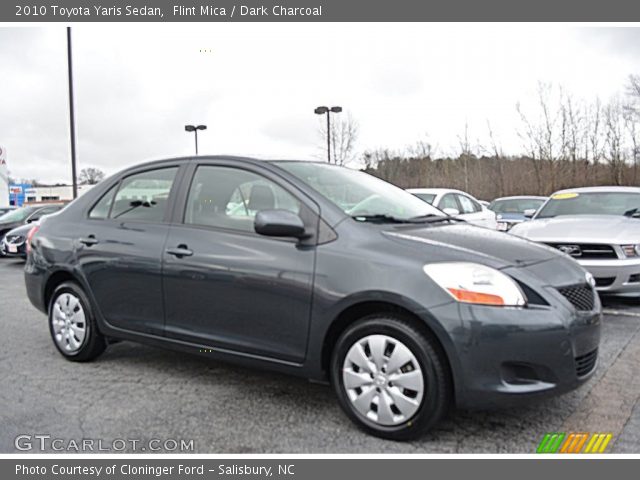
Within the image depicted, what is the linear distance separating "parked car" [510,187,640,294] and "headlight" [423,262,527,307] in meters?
3.81

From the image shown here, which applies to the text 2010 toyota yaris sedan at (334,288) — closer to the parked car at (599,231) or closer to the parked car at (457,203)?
the parked car at (599,231)

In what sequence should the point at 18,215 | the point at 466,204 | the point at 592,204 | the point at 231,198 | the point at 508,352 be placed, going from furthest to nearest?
the point at 18,215 → the point at 466,204 → the point at 592,204 → the point at 231,198 → the point at 508,352

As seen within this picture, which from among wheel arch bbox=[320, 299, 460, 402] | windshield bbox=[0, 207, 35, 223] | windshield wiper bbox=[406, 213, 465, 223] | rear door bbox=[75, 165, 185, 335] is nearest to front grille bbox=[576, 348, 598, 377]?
wheel arch bbox=[320, 299, 460, 402]

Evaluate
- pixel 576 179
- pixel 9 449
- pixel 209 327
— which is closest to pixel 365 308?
pixel 209 327

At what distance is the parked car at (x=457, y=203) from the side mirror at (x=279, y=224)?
6.91 m

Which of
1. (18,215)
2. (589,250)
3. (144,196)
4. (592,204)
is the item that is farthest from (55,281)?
(18,215)

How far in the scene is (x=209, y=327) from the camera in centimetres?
381

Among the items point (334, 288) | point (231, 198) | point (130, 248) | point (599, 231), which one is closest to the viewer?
point (334, 288)

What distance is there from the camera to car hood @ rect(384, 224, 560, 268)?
3.17 metres

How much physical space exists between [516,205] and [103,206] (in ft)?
51.0

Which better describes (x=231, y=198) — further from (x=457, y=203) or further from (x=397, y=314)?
(x=457, y=203)

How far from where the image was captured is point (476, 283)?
9.89 feet

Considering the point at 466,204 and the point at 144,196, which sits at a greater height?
the point at 144,196

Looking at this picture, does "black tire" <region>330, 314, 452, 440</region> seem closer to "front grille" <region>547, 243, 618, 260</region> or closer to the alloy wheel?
the alloy wheel
